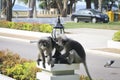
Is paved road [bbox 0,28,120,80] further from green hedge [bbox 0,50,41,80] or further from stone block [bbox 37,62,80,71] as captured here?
stone block [bbox 37,62,80,71]

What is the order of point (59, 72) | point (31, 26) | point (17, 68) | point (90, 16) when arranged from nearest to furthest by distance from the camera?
point (59, 72)
point (17, 68)
point (31, 26)
point (90, 16)

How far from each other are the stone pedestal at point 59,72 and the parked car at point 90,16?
3520cm

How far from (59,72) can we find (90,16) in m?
36.1

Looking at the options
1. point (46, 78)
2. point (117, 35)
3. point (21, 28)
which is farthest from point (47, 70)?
point (21, 28)

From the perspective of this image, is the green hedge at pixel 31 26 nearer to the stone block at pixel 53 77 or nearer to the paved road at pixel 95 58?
A: the paved road at pixel 95 58

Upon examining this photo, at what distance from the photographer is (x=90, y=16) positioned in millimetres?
43281

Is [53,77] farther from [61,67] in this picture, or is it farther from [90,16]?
[90,16]

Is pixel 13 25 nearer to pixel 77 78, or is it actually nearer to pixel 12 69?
pixel 12 69

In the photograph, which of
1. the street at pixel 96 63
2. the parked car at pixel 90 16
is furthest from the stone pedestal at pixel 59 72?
the parked car at pixel 90 16

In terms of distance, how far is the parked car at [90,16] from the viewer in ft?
140

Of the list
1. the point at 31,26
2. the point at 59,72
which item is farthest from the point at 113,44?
the point at 59,72

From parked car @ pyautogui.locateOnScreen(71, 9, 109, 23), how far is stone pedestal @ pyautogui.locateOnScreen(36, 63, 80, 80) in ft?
115

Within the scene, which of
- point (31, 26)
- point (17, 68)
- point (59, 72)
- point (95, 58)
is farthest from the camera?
point (31, 26)

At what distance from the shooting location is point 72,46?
711 centimetres
